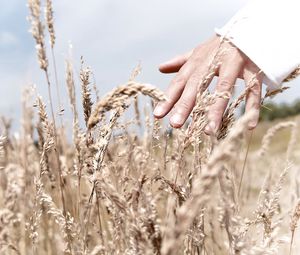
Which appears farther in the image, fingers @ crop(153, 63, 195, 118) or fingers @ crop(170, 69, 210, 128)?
fingers @ crop(153, 63, 195, 118)

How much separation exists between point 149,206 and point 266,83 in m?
0.91

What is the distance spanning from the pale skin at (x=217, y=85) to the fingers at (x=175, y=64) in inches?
3.6

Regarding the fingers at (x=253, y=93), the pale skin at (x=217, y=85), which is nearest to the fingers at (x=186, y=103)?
the pale skin at (x=217, y=85)

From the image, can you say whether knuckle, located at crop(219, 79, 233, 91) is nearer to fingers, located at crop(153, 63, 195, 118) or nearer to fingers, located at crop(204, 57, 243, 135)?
fingers, located at crop(204, 57, 243, 135)

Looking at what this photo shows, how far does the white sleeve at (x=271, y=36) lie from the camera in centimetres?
177

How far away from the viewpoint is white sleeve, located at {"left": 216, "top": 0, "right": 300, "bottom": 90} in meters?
1.77

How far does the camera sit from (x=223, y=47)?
173cm

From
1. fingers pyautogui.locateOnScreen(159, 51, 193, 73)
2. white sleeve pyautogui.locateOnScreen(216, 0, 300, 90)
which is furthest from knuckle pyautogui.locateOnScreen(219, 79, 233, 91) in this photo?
fingers pyautogui.locateOnScreen(159, 51, 193, 73)

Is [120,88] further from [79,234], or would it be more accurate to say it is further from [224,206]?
[79,234]

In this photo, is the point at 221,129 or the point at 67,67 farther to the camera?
the point at 67,67

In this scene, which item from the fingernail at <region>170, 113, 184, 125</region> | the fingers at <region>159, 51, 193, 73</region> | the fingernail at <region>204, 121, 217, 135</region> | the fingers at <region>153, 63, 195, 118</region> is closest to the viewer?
the fingernail at <region>204, 121, 217, 135</region>

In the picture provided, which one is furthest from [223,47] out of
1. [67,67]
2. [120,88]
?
[67,67]

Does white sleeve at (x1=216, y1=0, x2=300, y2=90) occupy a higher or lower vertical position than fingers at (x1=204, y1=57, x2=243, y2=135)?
higher

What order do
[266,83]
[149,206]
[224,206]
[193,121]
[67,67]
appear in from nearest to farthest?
[149,206] → [224,206] → [193,121] → [266,83] → [67,67]
